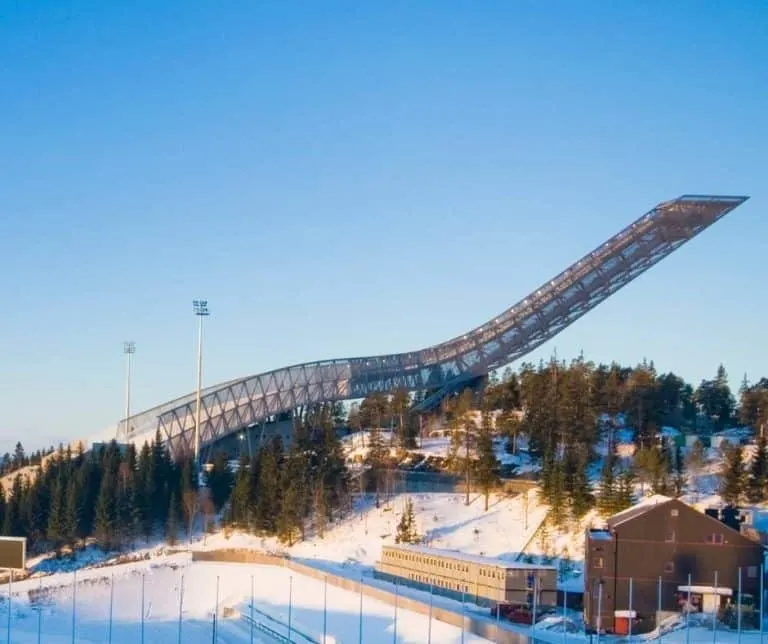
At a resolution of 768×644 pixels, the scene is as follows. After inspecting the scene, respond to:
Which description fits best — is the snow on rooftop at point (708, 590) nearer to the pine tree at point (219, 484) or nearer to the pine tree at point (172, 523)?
the pine tree at point (172, 523)

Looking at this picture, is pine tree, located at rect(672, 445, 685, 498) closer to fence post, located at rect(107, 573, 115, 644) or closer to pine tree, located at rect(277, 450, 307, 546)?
pine tree, located at rect(277, 450, 307, 546)

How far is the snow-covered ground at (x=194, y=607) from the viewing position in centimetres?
3391

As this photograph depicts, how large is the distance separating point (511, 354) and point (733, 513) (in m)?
34.3

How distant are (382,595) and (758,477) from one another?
56.1 feet

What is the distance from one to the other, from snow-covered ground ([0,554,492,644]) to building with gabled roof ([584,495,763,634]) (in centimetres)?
571

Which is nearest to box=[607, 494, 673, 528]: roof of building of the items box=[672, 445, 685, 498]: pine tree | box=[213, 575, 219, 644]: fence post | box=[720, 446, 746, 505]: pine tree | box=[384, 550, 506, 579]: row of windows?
box=[384, 550, 506, 579]: row of windows

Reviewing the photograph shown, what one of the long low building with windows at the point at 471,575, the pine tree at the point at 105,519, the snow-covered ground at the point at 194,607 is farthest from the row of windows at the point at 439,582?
the pine tree at the point at 105,519

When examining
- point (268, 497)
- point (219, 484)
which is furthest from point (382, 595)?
point (219, 484)

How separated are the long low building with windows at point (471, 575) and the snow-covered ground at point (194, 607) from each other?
3.28m

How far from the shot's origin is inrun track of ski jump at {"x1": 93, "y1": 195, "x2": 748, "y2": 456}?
213 feet

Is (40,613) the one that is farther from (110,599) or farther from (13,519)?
(13,519)

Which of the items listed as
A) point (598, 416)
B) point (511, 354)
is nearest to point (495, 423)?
point (598, 416)

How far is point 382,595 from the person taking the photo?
120ft

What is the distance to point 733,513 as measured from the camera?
37156mm
